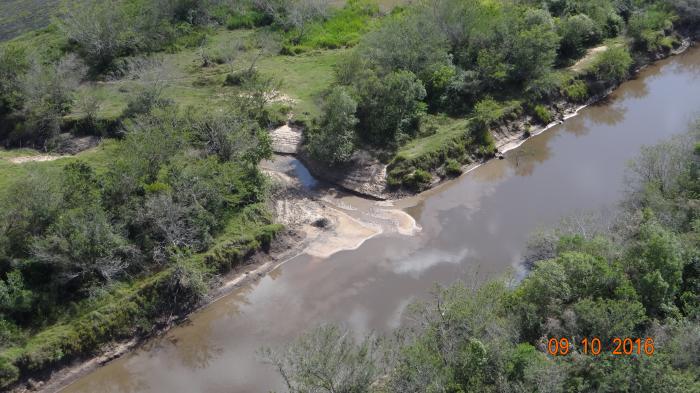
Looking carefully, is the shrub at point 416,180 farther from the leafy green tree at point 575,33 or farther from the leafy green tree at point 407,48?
the leafy green tree at point 575,33

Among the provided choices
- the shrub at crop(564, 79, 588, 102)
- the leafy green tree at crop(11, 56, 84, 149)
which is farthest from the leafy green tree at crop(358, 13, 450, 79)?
the leafy green tree at crop(11, 56, 84, 149)

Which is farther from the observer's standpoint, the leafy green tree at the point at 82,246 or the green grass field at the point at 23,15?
the green grass field at the point at 23,15

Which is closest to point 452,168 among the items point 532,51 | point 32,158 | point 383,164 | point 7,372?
point 383,164
